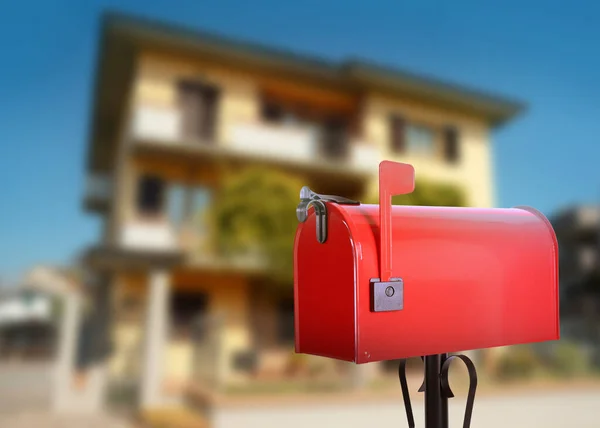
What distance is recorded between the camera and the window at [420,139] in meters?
10.6

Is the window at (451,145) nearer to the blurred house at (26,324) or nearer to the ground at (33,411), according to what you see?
the ground at (33,411)

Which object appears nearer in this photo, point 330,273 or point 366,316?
point 366,316

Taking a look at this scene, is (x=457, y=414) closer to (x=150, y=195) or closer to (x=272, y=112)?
(x=150, y=195)

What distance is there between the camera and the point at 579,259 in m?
16.4

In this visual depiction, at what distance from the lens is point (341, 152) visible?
981 centimetres

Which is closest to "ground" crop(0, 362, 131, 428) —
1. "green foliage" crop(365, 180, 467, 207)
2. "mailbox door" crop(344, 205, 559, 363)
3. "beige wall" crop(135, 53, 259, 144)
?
"beige wall" crop(135, 53, 259, 144)

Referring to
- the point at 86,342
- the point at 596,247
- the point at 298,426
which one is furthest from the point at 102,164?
the point at 596,247

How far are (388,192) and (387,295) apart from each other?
0.19 meters

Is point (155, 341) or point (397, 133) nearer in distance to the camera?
point (155, 341)

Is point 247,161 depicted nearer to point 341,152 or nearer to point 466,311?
point 341,152

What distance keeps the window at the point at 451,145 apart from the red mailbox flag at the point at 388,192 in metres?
10.2

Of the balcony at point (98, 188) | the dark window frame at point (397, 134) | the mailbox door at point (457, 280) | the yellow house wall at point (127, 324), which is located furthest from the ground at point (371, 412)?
the dark window frame at point (397, 134)

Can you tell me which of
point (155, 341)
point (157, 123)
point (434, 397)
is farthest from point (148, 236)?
point (434, 397)

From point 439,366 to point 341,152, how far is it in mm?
8589
